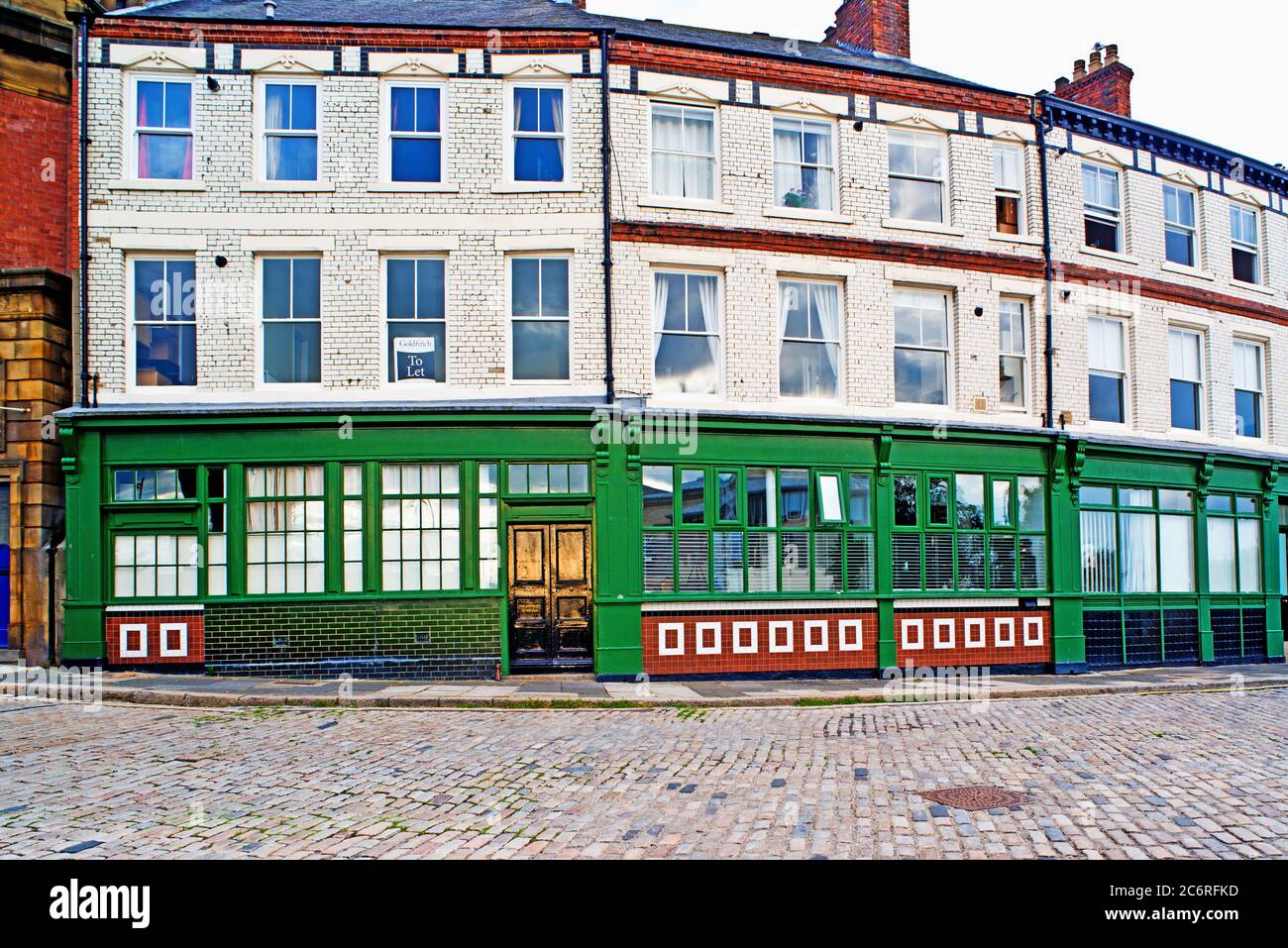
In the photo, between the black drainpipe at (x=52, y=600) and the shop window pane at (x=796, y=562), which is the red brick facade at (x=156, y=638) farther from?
the shop window pane at (x=796, y=562)

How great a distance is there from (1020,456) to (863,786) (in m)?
11.3

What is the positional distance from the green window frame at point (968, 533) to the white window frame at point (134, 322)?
1203 cm

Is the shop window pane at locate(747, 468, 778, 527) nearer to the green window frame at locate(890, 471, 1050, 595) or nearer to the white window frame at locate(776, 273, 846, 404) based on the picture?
the white window frame at locate(776, 273, 846, 404)

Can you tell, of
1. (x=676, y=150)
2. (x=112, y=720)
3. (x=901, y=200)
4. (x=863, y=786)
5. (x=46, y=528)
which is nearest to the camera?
(x=863, y=786)

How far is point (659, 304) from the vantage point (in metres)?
15.7

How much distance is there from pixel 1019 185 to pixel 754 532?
345 inches

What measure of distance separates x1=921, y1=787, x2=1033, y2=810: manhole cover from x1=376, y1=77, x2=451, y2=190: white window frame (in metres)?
12.0

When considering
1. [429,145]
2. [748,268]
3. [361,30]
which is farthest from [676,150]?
[361,30]

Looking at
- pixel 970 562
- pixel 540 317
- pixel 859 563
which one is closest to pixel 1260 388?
pixel 970 562

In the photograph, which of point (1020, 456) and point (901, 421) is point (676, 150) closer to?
point (901, 421)

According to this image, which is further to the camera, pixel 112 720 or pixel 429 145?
pixel 429 145

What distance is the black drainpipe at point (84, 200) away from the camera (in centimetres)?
1459

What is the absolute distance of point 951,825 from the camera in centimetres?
635

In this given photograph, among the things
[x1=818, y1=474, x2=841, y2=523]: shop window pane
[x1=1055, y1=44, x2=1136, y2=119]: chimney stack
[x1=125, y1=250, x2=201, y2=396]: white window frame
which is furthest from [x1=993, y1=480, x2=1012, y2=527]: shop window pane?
[x1=125, y1=250, x2=201, y2=396]: white window frame
